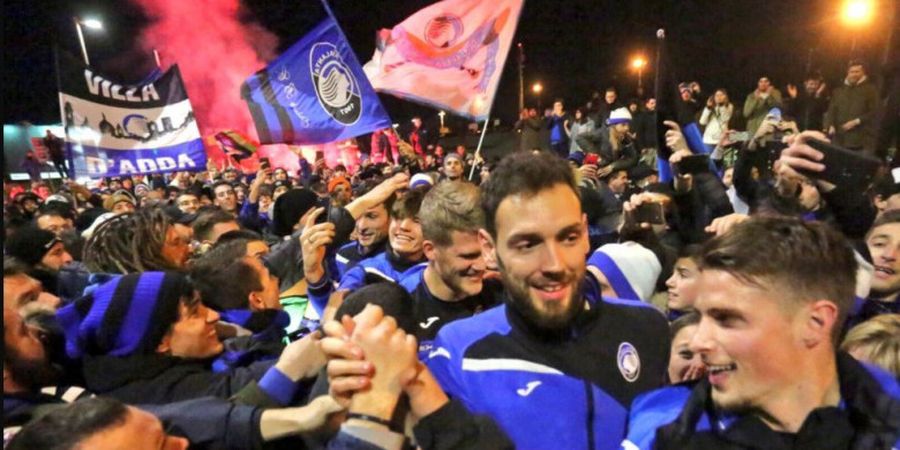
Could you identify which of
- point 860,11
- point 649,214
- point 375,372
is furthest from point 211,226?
point 860,11

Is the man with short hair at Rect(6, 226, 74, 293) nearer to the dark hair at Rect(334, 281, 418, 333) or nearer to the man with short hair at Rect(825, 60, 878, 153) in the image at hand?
the dark hair at Rect(334, 281, 418, 333)

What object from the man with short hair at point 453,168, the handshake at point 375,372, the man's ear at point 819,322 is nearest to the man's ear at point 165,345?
the handshake at point 375,372

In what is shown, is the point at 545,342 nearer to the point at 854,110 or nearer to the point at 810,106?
the point at 854,110

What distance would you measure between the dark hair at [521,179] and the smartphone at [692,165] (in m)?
2.11

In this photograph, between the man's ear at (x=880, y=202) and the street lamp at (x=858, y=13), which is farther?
the street lamp at (x=858, y=13)

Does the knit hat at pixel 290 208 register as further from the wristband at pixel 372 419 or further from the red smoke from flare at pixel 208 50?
the red smoke from flare at pixel 208 50

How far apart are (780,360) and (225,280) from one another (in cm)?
252

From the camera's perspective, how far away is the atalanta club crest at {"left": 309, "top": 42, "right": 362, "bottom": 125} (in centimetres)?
672

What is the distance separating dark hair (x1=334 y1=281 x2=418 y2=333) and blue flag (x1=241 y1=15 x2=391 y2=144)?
4578 millimetres

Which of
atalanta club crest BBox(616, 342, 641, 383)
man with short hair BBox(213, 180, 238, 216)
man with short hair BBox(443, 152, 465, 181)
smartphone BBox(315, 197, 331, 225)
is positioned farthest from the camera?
man with short hair BBox(213, 180, 238, 216)

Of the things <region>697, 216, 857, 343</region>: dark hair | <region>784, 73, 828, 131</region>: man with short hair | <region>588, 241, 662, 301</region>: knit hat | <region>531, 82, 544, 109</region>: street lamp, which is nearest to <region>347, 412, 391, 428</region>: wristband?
<region>697, 216, 857, 343</region>: dark hair

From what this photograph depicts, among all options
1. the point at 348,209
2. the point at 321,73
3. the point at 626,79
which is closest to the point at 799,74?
the point at 626,79

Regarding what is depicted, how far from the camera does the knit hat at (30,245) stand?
200 inches

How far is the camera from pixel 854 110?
382 inches
